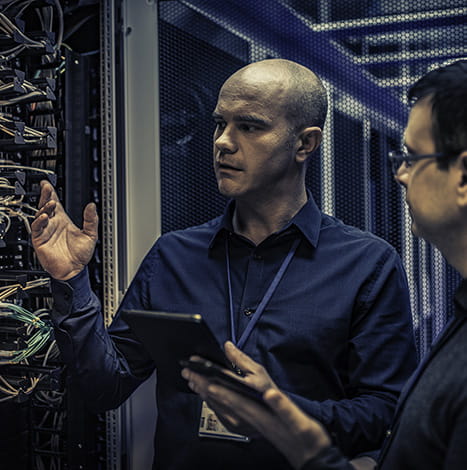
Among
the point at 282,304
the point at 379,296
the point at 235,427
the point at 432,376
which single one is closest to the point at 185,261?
the point at 282,304

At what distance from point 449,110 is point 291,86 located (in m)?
0.68

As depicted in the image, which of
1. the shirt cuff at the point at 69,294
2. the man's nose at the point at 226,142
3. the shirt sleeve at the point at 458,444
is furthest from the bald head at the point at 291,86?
the shirt sleeve at the point at 458,444

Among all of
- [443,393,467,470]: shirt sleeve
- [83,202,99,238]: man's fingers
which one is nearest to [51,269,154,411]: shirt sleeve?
[83,202,99,238]: man's fingers

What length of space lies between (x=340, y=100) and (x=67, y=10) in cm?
→ 92

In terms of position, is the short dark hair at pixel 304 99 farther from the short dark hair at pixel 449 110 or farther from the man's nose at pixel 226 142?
the short dark hair at pixel 449 110

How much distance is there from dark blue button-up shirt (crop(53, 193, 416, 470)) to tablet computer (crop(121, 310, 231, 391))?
327 millimetres

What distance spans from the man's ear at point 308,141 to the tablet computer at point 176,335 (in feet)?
2.28

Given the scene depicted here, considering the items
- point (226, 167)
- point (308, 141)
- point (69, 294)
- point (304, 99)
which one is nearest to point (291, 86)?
point (304, 99)

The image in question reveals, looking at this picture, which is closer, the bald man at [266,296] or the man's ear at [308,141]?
the bald man at [266,296]

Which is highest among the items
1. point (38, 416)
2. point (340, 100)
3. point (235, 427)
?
point (340, 100)

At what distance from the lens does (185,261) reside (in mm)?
1740

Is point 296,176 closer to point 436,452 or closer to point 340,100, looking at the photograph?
point 340,100

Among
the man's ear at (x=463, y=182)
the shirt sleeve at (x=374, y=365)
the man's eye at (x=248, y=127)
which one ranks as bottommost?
the shirt sleeve at (x=374, y=365)

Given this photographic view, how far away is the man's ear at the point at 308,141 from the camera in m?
1.67
